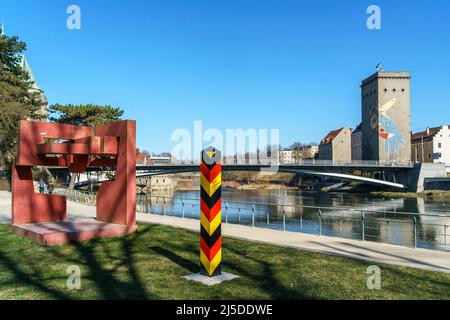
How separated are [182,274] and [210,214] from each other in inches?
41.0

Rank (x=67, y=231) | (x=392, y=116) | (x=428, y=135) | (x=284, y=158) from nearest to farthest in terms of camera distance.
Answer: (x=67, y=231)
(x=284, y=158)
(x=392, y=116)
(x=428, y=135)

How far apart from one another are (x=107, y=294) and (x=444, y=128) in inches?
3289

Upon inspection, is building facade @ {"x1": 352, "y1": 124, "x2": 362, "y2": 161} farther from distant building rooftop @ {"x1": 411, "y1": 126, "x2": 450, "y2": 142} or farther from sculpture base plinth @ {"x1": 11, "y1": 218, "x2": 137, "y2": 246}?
sculpture base plinth @ {"x1": 11, "y1": 218, "x2": 137, "y2": 246}

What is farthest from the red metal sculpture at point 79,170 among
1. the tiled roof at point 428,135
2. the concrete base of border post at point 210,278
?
the tiled roof at point 428,135

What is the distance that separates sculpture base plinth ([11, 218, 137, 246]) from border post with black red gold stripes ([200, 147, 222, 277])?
4.29 metres

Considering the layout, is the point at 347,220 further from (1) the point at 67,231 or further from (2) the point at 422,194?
(2) the point at 422,194

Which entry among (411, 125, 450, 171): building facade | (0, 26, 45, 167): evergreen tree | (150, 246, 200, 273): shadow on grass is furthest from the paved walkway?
(411, 125, 450, 171): building facade

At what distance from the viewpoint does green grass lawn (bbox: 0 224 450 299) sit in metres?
5.14

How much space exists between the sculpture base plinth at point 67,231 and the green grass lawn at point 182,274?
0.35 metres

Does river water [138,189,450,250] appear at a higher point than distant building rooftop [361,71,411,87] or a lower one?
lower

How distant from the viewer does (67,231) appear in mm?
9203

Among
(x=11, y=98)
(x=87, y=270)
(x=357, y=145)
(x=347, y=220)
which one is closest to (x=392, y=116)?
(x=357, y=145)

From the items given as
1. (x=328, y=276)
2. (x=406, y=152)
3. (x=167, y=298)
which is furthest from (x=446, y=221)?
(x=406, y=152)

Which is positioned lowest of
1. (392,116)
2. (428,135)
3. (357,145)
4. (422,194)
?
(422,194)
